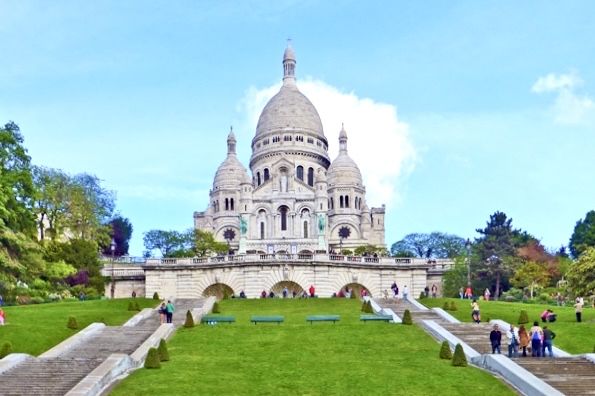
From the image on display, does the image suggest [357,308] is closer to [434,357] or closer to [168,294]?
[434,357]

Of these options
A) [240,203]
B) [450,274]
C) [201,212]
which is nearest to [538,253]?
[450,274]

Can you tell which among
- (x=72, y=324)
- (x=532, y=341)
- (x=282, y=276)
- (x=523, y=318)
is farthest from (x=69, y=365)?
(x=282, y=276)

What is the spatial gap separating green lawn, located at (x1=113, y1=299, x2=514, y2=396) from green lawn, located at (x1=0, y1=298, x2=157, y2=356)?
16.8ft

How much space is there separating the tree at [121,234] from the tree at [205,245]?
45.9 ft

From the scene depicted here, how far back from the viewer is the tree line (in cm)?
3672

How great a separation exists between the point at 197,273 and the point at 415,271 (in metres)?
17.6

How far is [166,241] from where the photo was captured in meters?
99.2

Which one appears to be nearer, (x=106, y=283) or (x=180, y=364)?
(x=180, y=364)

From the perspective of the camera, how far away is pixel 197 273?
65750 mm

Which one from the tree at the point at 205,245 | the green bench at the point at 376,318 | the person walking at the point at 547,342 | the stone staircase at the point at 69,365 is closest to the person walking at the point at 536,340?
the person walking at the point at 547,342

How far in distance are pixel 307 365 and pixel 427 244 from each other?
89852 millimetres

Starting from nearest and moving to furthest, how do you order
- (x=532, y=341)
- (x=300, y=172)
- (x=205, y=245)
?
(x=532, y=341) < (x=205, y=245) < (x=300, y=172)

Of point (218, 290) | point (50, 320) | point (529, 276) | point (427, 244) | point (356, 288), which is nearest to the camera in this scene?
point (50, 320)

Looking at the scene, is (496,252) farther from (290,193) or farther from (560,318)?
(290,193)
